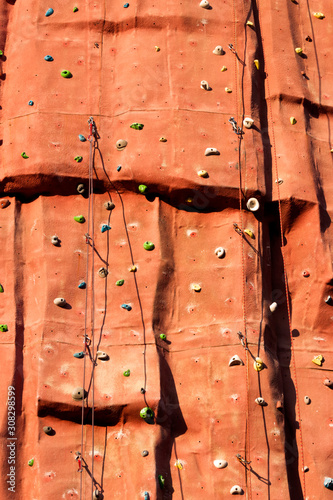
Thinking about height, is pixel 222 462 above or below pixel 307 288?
below

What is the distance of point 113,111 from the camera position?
12.0 m

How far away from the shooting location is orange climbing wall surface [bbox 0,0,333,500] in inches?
405

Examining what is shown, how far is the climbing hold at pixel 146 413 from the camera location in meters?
Answer: 10.2

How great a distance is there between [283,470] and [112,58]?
5919 millimetres

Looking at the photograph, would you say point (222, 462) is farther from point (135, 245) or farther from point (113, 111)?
point (113, 111)

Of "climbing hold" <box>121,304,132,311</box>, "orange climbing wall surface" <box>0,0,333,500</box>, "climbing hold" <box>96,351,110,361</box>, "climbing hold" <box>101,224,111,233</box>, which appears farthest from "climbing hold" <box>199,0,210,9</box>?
"climbing hold" <box>96,351,110,361</box>

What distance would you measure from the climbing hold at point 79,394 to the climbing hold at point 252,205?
3106 millimetres

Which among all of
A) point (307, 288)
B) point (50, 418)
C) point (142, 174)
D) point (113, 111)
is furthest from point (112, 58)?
point (50, 418)

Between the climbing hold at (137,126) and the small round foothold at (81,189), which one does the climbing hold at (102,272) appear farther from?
the climbing hold at (137,126)

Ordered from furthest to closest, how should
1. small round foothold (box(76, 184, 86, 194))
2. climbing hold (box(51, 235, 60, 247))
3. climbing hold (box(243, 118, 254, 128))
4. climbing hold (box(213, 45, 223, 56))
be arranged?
climbing hold (box(213, 45, 223, 56)), climbing hold (box(243, 118, 254, 128)), small round foothold (box(76, 184, 86, 194)), climbing hold (box(51, 235, 60, 247))

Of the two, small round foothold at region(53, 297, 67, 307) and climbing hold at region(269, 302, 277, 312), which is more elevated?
small round foothold at region(53, 297, 67, 307)

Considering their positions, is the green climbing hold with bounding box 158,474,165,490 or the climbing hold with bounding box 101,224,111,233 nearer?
the green climbing hold with bounding box 158,474,165,490

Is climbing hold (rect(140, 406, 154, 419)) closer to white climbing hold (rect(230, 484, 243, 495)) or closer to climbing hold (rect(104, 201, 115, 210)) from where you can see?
white climbing hold (rect(230, 484, 243, 495))

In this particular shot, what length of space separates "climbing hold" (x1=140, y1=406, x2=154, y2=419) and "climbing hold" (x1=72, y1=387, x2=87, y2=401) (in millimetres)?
686
